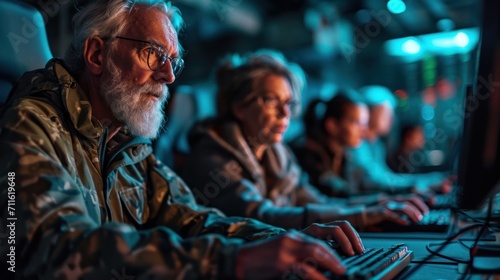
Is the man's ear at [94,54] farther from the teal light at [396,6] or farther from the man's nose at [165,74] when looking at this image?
the teal light at [396,6]

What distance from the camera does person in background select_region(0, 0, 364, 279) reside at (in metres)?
0.51

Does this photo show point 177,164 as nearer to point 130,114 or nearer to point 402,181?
point 130,114

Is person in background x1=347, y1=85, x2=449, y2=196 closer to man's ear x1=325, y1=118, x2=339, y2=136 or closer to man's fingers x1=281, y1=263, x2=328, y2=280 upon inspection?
man's ear x1=325, y1=118, x2=339, y2=136

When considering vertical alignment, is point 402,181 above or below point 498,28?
below

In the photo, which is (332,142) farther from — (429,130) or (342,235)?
(429,130)

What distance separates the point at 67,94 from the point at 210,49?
101 inches

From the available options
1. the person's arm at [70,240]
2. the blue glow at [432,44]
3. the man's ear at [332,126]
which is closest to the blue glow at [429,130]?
the blue glow at [432,44]

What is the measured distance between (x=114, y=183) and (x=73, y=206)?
274 mm

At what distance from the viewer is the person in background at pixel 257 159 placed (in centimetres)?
118

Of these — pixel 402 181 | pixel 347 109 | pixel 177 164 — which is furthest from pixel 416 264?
pixel 402 181

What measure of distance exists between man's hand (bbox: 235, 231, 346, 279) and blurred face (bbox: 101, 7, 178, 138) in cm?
43

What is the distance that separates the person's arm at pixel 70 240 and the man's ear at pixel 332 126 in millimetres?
1716

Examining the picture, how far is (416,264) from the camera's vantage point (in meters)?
0.72

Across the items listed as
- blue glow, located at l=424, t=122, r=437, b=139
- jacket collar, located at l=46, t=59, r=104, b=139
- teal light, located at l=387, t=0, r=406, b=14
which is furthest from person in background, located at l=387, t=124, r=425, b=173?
jacket collar, located at l=46, t=59, r=104, b=139
